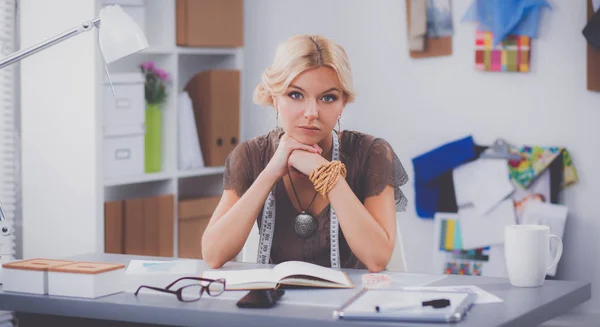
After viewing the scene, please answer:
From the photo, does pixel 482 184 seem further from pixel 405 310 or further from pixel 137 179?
pixel 405 310

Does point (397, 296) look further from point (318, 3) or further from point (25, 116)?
point (318, 3)

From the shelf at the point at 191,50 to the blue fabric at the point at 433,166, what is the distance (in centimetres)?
92

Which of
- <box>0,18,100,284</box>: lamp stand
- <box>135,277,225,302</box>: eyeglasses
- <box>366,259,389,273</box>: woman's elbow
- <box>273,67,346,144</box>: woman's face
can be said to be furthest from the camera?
<box>273,67,346,144</box>: woman's face

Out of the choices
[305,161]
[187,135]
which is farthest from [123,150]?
[305,161]

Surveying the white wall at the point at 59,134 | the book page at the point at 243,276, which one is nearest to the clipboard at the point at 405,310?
the book page at the point at 243,276

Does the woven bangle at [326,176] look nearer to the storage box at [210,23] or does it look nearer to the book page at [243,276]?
the book page at [243,276]

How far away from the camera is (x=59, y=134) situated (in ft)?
11.2

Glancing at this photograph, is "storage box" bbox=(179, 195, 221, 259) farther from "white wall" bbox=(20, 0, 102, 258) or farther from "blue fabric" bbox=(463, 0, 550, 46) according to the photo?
"blue fabric" bbox=(463, 0, 550, 46)

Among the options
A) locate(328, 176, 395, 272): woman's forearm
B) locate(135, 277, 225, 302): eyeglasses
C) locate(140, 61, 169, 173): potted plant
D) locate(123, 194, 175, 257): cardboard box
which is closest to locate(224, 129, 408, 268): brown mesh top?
locate(328, 176, 395, 272): woman's forearm

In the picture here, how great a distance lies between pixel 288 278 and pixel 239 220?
0.41 meters

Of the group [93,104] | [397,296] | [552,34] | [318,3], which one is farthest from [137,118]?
[397,296]

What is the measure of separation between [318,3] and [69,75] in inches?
48.4

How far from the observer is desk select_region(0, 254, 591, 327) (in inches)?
66.4

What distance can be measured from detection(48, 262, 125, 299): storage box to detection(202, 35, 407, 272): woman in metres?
0.37
